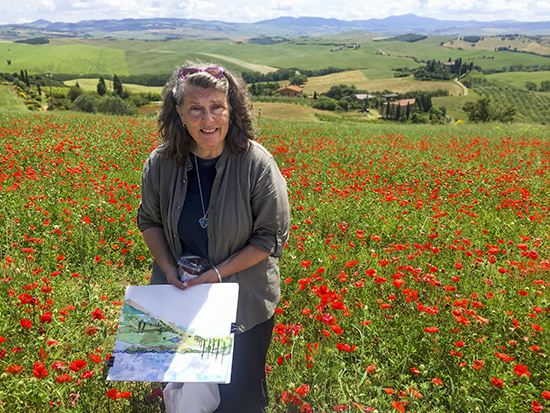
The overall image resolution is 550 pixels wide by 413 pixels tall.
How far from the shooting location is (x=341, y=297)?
2.82 m

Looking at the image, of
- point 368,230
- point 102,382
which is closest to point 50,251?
point 102,382

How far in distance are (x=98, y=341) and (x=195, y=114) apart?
2.19 metres

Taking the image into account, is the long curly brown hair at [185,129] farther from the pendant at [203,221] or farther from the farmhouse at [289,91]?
the farmhouse at [289,91]

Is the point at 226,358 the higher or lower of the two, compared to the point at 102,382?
higher

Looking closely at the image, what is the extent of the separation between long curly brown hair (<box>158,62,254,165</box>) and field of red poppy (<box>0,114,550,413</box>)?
50.1 inches

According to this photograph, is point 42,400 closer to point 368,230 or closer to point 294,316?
point 294,316

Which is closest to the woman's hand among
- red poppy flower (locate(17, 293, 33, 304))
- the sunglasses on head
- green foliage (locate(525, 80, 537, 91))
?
the sunglasses on head

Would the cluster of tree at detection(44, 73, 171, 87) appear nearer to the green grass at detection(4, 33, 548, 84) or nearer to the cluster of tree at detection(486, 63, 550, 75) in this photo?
the green grass at detection(4, 33, 548, 84)

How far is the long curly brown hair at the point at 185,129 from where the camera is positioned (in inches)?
82.6

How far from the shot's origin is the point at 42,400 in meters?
2.20

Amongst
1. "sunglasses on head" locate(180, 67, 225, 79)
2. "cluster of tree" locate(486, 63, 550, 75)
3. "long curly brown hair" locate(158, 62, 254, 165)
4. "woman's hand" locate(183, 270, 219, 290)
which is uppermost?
"cluster of tree" locate(486, 63, 550, 75)

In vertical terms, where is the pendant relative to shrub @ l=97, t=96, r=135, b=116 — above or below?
above

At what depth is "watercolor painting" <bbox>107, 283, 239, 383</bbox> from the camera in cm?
172

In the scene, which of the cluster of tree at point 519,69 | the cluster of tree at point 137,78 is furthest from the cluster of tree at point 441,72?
the cluster of tree at point 137,78
